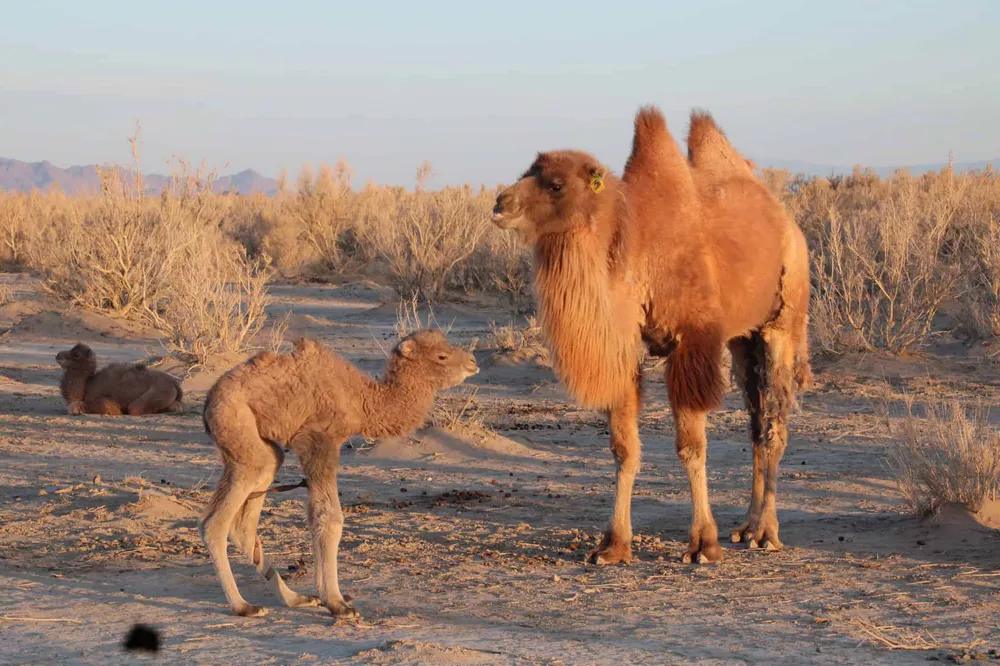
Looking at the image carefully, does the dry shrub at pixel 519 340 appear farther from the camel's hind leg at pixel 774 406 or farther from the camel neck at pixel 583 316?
the camel neck at pixel 583 316

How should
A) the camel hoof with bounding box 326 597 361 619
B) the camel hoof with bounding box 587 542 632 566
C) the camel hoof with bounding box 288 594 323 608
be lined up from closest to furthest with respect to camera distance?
the camel hoof with bounding box 326 597 361 619, the camel hoof with bounding box 288 594 323 608, the camel hoof with bounding box 587 542 632 566

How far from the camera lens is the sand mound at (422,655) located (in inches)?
198

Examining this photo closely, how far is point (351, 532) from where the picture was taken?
8023mm

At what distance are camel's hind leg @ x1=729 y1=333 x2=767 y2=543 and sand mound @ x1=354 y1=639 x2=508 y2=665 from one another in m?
3.09

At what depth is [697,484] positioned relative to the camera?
7.35m

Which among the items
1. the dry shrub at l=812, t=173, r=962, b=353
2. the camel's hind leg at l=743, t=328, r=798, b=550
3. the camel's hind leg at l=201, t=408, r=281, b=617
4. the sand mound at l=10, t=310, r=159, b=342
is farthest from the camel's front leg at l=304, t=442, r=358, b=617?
the sand mound at l=10, t=310, r=159, b=342

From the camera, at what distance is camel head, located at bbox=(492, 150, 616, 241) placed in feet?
22.8

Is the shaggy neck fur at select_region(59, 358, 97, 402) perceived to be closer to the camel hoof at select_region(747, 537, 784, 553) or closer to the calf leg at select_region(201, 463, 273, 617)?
the calf leg at select_region(201, 463, 273, 617)

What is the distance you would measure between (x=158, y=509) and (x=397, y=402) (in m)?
2.93

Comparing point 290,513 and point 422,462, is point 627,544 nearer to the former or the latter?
point 290,513

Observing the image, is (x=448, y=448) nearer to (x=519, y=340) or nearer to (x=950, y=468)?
(x=950, y=468)

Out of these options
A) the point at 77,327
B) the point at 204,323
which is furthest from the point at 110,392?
the point at 77,327

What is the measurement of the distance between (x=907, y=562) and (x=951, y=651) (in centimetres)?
177

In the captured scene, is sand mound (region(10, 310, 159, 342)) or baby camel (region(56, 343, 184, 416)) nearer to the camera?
baby camel (region(56, 343, 184, 416))
